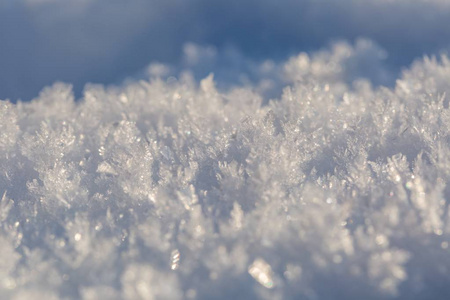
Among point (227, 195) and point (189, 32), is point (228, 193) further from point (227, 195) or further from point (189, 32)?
point (189, 32)

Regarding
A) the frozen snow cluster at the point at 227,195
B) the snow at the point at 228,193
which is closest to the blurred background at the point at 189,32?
the snow at the point at 228,193

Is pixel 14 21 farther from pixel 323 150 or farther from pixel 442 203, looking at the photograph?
pixel 442 203

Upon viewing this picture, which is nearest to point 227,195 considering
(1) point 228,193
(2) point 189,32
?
(1) point 228,193

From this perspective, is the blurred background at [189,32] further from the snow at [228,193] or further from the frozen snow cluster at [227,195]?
the frozen snow cluster at [227,195]

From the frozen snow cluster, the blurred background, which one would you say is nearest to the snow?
the frozen snow cluster

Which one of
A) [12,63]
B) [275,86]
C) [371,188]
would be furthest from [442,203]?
[12,63]

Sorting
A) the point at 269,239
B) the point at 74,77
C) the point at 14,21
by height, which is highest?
the point at 14,21

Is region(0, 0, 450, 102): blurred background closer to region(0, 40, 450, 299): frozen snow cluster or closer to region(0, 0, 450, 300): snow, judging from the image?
region(0, 0, 450, 300): snow
